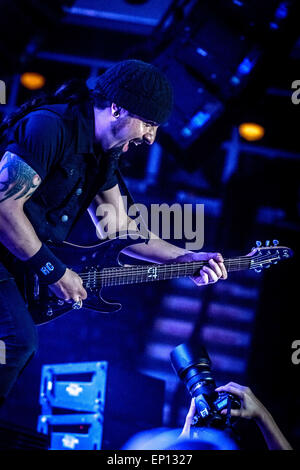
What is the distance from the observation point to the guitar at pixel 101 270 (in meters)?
2.66

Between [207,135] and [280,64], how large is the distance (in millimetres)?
860

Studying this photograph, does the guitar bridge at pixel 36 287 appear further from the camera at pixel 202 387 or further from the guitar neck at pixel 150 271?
the camera at pixel 202 387

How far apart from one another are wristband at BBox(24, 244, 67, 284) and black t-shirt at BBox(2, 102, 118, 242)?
25 cm

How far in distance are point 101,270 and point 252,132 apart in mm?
8191

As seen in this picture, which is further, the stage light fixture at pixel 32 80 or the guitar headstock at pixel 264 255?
the stage light fixture at pixel 32 80

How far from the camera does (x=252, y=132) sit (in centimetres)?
1040

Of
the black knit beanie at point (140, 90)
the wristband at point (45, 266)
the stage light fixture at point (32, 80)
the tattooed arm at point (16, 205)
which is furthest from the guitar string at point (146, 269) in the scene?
the stage light fixture at point (32, 80)

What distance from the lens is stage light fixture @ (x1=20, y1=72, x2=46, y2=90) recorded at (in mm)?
9133

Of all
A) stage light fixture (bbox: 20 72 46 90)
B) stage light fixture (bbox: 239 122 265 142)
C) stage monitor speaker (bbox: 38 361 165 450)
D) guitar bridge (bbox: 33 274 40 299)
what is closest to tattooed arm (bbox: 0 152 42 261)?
guitar bridge (bbox: 33 274 40 299)

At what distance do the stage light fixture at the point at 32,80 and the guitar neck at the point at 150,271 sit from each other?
273 inches

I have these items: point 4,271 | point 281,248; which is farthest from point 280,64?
point 4,271

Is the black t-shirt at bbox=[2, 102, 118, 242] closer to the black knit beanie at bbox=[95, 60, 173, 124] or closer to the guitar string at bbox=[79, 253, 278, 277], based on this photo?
the black knit beanie at bbox=[95, 60, 173, 124]

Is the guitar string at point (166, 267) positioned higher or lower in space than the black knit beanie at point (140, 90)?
lower

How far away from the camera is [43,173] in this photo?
7.91 ft
